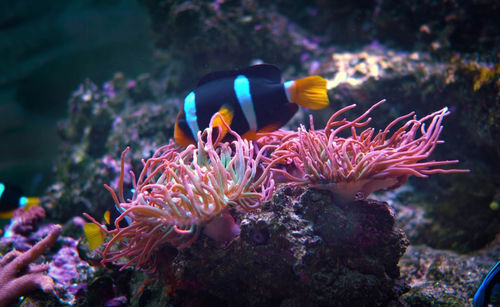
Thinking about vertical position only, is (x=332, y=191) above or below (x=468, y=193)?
above

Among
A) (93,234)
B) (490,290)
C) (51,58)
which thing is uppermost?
(51,58)

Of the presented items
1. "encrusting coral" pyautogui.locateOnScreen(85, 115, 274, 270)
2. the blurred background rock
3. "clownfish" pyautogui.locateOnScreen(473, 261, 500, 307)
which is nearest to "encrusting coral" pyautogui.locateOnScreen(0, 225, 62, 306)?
"encrusting coral" pyautogui.locateOnScreen(85, 115, 274, 270)

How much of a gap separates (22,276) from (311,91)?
8.88 ft

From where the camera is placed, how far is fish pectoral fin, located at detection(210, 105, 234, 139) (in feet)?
6.44

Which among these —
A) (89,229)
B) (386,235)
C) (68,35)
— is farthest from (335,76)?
(68,35)

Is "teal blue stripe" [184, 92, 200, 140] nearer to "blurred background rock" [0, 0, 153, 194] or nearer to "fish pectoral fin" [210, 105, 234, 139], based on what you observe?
"fish pectoral fin" [210, 105, 234, 139]

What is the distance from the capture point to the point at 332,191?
1.72 meters

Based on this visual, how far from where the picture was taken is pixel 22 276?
2.26 meters

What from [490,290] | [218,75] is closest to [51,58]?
[218,75]

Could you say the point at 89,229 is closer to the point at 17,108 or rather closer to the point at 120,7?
the point at 120,7

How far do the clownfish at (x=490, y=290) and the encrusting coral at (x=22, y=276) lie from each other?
2962 mm

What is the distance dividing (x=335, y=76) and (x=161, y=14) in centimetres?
322

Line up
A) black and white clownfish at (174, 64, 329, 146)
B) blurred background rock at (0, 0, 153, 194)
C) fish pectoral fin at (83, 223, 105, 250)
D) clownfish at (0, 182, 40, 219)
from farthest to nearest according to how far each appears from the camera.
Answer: blurred background rock at (0, 0, 153, 194) < clownfish at (0, 182, 40, 219) < black and white clownfish at (174, 64, 329, 146) < fish pectoral fin at (83, 223, 105, 250)

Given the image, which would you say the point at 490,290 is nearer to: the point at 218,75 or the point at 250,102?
the point at 250,102
